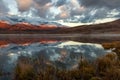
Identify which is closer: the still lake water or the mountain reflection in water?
the mountain reflection in water

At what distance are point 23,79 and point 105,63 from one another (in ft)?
21.0

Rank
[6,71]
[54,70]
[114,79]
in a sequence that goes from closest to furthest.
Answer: [114,79] < [54,70] < [6,71]

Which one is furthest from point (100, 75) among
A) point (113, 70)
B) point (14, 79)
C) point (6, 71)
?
point (6, 71)

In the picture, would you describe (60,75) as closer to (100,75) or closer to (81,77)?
(81,77)

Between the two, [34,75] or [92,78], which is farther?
[34,75]

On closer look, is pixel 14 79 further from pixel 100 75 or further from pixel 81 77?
pixel 100 75

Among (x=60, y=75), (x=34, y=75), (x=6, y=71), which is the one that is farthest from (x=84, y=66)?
(x=6, y=71)

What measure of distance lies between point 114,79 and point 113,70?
1.12 metres

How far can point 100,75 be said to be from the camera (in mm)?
19203

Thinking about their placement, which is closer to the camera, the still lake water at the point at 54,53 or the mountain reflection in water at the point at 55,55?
the mountain reflection in water at the point at 55,55

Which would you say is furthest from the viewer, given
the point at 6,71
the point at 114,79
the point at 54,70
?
the point at 6,71

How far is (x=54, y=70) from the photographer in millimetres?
20484

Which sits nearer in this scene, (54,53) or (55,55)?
(55,55)

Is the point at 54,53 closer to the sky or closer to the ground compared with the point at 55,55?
closer to the ground
